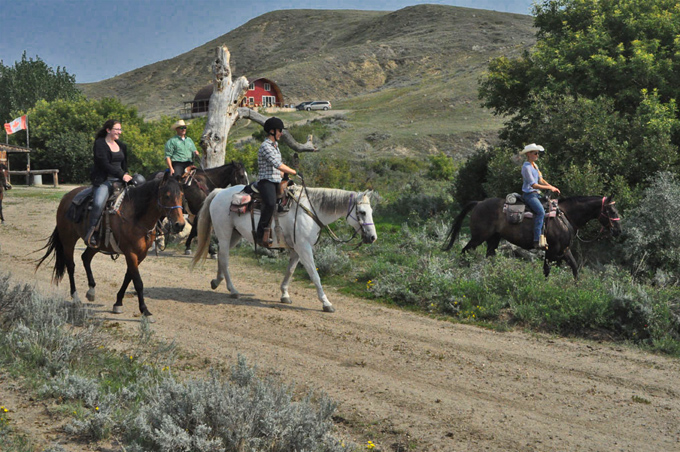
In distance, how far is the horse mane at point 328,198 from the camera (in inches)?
398

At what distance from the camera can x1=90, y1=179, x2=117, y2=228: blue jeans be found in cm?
912

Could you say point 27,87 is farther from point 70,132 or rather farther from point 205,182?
point 205,182

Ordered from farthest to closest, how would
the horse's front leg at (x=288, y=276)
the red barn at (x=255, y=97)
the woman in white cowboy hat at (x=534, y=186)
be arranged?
the red barn at (x=255, y=97) → the woman in white cowboy hat at (x=534, y=186) → the horse's front leg at (x=288, y=276)

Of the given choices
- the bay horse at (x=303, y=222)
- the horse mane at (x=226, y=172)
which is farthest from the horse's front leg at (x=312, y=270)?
the horse mane at (x=226, y=172)

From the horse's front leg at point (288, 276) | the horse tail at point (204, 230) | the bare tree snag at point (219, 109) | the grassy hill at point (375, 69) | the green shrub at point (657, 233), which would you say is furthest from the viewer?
the grassy hill at point (375, 69)

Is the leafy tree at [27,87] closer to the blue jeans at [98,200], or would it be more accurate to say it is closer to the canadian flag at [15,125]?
the canadian flag at [15,125]

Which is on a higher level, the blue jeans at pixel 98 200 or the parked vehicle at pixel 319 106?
the parked vehicle at pixel 319 106

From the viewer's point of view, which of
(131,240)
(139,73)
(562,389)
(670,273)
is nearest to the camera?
(562,389)

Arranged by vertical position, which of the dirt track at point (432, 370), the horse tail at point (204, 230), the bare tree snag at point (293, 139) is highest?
the bare tree snag at point (293, 139)

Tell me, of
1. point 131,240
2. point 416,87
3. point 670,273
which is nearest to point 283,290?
point 131,240

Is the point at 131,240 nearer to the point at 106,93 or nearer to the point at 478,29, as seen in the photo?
the point at 478,29

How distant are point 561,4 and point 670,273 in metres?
12.5

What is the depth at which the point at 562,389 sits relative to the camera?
6621mm

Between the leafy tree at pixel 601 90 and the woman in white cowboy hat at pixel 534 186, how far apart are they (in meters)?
3.56
